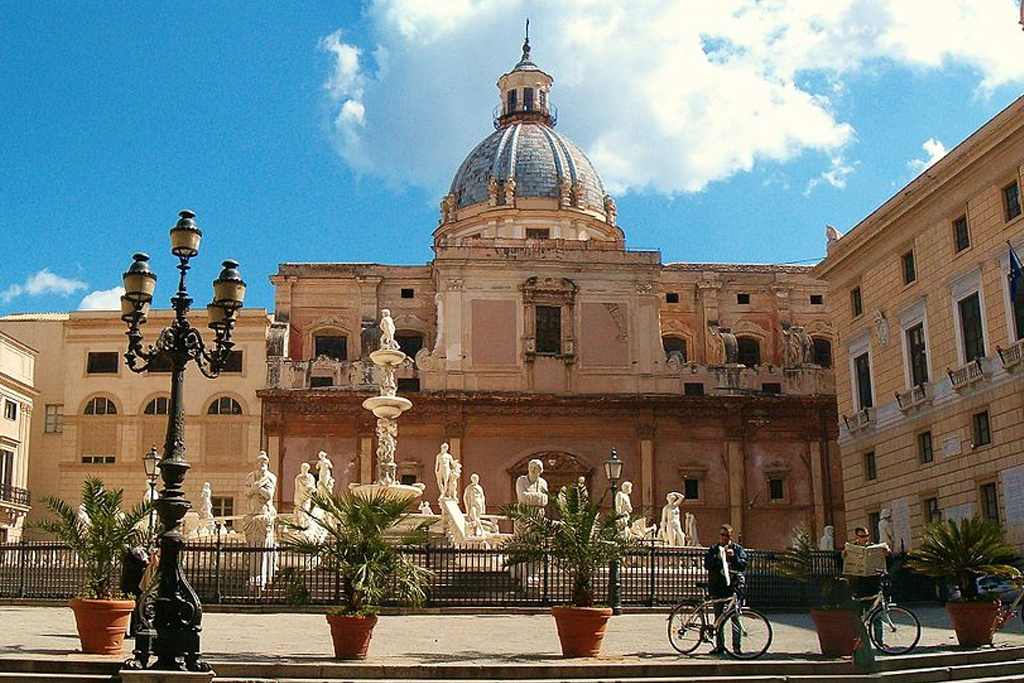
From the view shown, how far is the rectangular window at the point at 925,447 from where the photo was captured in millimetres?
30344

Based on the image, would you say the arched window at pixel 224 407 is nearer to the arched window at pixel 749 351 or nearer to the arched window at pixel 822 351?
the arched window at pixel 749 351

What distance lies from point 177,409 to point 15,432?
116 ft

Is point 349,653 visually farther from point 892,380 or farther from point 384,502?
point 892,380

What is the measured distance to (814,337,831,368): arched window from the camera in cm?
5059

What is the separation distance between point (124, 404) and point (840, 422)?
87.8ft

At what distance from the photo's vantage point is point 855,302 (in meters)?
34.9

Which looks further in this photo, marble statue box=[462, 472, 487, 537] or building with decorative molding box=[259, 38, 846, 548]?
building with decorative molding box=[259, 38, 846, 548]

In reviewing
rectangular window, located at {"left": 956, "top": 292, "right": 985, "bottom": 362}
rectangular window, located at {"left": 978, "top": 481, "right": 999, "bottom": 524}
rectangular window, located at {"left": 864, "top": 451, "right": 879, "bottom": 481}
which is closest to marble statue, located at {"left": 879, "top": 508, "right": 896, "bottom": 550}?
rectangular window, located at {"left": 978, "top": 481, "right": 999, "bottom": 524}

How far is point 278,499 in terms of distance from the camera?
4475cm

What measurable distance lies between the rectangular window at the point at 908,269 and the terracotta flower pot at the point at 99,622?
77.0ft

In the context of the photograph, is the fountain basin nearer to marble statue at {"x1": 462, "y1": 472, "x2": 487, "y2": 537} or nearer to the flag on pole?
marble statue at {"x1": 462, "y1": 472, "x2": 487, "y2": 537}

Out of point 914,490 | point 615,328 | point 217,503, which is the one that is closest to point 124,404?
point 217,503

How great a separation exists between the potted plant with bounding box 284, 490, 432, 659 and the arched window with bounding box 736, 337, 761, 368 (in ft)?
126

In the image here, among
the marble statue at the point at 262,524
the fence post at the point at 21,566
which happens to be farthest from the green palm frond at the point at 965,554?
the fence post at the point at 21,566
